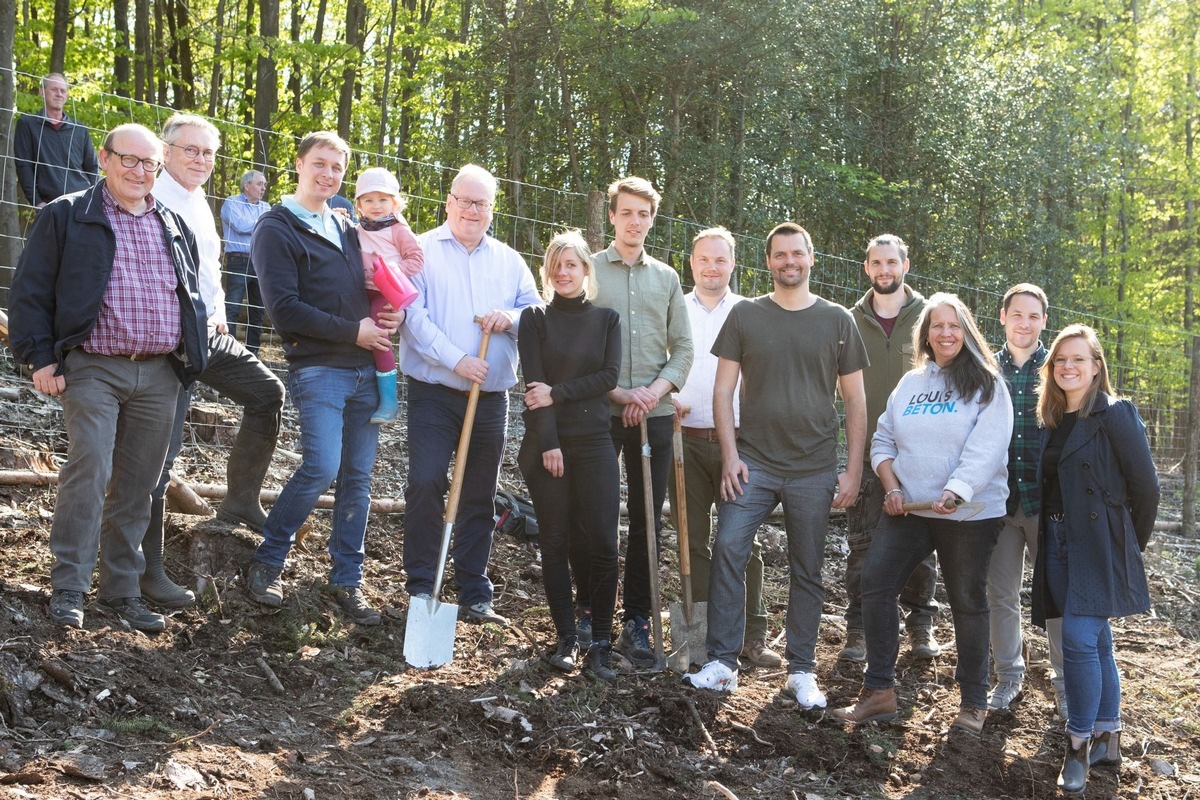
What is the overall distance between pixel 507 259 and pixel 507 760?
7.73 feet

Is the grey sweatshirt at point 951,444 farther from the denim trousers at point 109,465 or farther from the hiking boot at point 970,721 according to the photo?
the denim trousers at point 109,465

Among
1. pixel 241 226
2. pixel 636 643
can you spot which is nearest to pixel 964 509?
pixel 636 643

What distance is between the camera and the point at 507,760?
3.91 meters

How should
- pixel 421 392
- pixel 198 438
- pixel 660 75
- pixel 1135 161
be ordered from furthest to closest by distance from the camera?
1. pixel 1135 161
2. pixel 660 75
3. pixel 198 438
4. pixel 421 392

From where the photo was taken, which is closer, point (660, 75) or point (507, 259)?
point (507, 259)

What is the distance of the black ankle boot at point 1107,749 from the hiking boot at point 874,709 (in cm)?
80

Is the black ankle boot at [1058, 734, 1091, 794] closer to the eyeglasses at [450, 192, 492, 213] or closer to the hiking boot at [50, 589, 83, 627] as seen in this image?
the eyeglasses at [450, 192, 492, 213]

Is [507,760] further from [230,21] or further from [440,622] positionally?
[230,21]

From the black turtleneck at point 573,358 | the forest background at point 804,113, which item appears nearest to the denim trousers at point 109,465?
the black turtleneck at point 573,358

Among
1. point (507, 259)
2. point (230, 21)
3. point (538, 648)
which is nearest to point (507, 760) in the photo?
point (538, 648)

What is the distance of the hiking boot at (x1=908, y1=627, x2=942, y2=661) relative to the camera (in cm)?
571

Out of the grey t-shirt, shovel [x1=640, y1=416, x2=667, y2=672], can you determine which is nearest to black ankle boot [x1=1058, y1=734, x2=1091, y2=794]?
the grey t-shirt

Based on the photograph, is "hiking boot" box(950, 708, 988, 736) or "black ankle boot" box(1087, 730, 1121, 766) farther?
"hiking boot" box(950, 708, 988, 736)

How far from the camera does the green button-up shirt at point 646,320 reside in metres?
5.18
